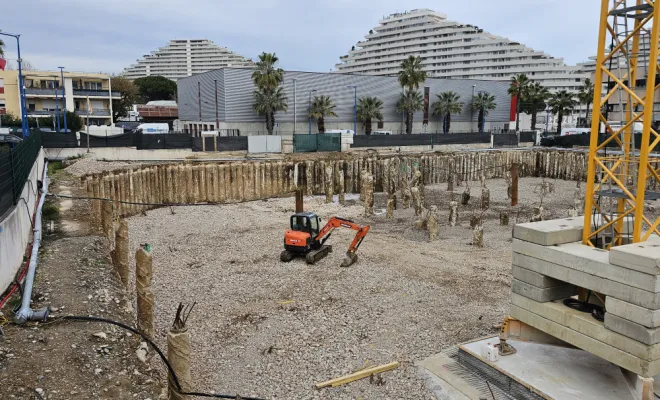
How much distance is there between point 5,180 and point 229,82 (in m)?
47.6

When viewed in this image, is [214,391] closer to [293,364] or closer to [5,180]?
[293,364]

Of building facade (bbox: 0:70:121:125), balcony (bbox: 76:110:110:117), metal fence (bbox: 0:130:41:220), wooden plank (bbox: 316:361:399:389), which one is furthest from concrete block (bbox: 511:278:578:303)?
balcony (bbox: 76:110:110:117)

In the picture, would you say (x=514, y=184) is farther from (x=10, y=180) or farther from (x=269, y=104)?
(x=269, y=104)

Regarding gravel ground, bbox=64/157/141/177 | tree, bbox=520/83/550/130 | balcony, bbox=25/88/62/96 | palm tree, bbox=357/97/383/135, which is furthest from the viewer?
tree, bbox=520/83/550/130

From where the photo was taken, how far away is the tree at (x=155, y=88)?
393 feet

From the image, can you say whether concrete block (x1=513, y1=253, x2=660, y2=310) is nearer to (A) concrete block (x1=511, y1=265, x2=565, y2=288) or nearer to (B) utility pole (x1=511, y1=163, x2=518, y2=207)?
→ (A) concrete block (x1=511, y1=265, x2=565, y2=288)

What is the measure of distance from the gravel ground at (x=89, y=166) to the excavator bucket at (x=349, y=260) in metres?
16.1

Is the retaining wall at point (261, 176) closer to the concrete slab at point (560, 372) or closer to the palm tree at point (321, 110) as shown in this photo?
the concrete slab at point (560, 372)

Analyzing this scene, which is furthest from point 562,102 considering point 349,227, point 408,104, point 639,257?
point 639,257

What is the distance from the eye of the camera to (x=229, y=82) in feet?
186

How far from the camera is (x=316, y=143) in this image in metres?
42.2

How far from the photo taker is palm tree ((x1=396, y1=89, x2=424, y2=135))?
2522 inches

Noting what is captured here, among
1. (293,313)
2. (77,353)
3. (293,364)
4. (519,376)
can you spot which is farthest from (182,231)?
(519,376)

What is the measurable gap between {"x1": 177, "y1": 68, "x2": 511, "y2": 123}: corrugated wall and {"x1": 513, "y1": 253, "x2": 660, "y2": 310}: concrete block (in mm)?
50604
